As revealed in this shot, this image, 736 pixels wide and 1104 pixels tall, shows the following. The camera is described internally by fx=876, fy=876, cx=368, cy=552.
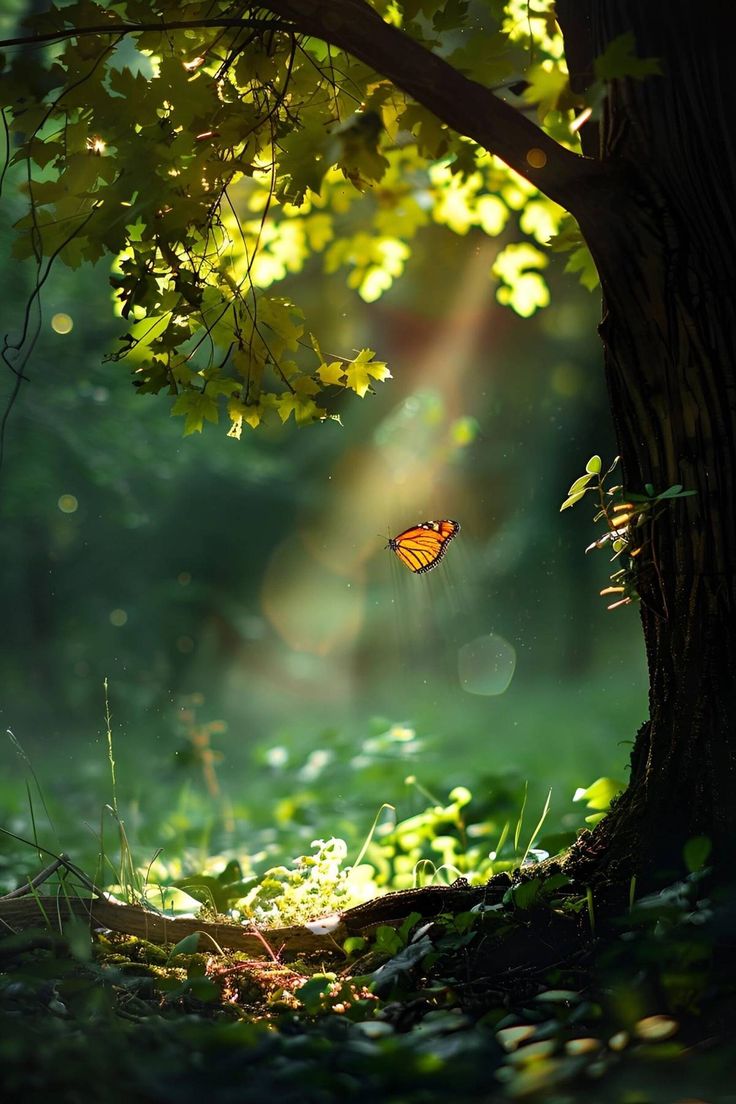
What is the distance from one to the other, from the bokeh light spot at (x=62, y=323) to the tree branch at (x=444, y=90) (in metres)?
6.71

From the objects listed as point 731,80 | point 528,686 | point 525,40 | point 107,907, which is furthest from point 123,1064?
point 528,686

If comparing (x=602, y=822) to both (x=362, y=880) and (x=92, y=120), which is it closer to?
(x=362, y=880)

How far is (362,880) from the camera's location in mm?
3371

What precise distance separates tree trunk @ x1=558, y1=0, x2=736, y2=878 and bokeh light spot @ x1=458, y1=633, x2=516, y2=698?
22.4 ft

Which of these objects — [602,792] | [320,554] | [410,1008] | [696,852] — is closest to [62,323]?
[320,554]

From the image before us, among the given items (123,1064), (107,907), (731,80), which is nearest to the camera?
(123,1064)

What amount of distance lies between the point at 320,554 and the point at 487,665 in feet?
8.45

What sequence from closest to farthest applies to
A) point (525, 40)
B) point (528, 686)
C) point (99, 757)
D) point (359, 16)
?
point (359, 16) → point (525, 40) → point (99, 757) → point (528, 686)

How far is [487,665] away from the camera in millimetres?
9109

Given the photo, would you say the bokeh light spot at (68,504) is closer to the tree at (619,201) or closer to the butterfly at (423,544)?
the butterfly at (423,544)

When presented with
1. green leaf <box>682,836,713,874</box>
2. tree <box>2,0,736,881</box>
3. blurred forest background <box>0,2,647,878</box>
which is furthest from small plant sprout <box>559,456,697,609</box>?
blurred forest background <box>0,2,647,878</box>

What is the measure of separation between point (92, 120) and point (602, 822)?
6.89 ft

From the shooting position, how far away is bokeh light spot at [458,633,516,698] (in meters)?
8.84

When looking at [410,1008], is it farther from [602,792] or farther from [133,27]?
[133,27]
